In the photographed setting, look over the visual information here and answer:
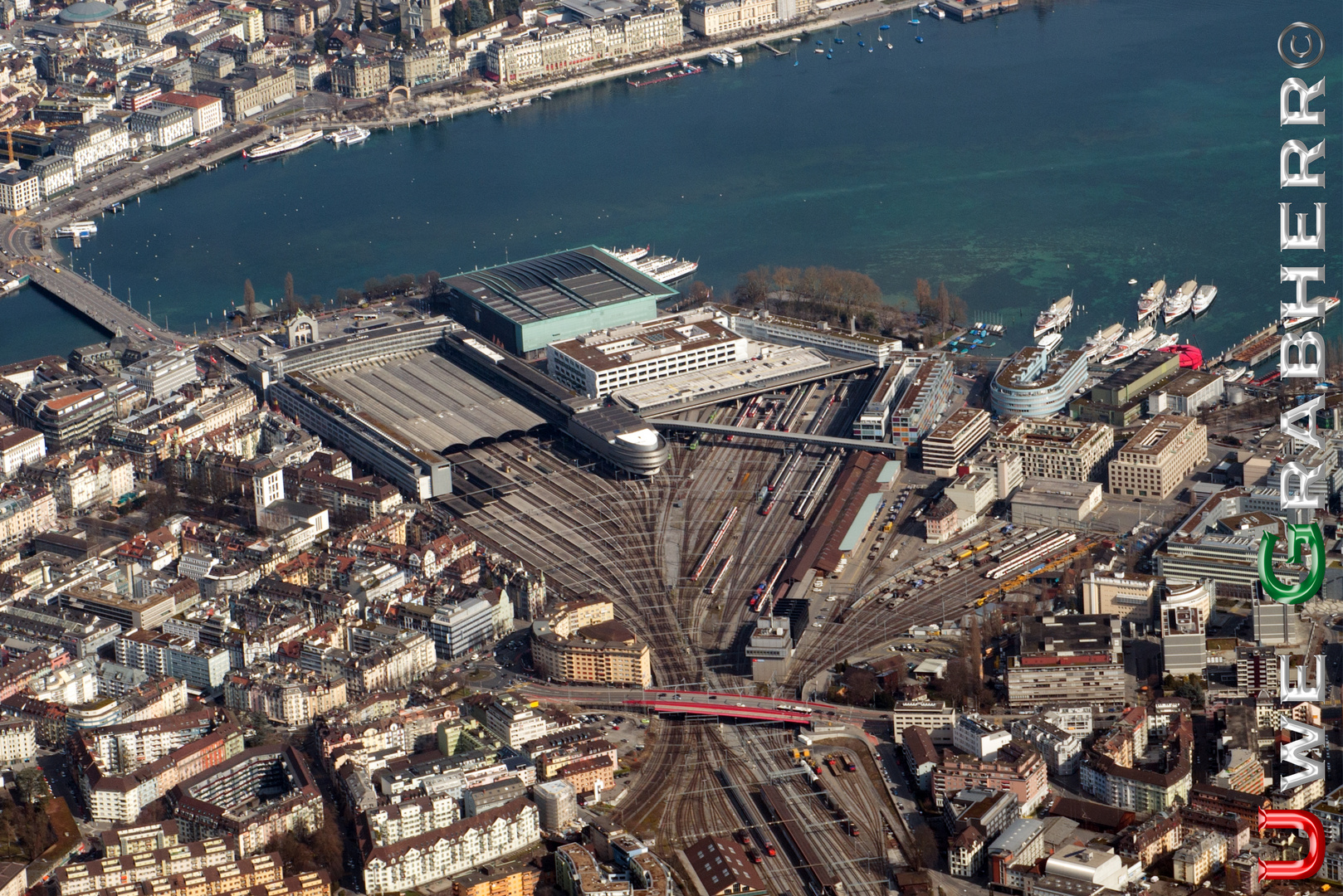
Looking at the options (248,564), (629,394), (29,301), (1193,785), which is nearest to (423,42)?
(29,301)

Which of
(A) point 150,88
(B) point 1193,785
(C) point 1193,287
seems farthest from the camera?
(A) point 150,88

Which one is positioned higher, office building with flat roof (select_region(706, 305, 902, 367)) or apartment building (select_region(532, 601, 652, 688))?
office building with flat roof (select_region(706, 305, 902, 367))

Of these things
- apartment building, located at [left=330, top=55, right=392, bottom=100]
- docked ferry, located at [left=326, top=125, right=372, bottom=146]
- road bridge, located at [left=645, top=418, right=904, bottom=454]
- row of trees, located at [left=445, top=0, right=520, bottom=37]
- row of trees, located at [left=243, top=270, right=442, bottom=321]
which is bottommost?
road bridge, located at [left=645, top=418, right=904, bottom=454]

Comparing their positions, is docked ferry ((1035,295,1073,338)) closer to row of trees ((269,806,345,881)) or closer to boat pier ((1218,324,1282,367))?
boat pier ((1218,324,1282,367))

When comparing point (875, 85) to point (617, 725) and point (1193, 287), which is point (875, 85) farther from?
point (617, 725)

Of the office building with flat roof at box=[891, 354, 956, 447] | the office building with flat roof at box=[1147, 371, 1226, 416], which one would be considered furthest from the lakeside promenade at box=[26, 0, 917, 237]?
the office building with flat roof at box=[1147, 371, 1226, 416]

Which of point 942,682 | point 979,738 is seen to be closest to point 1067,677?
point 942,682
